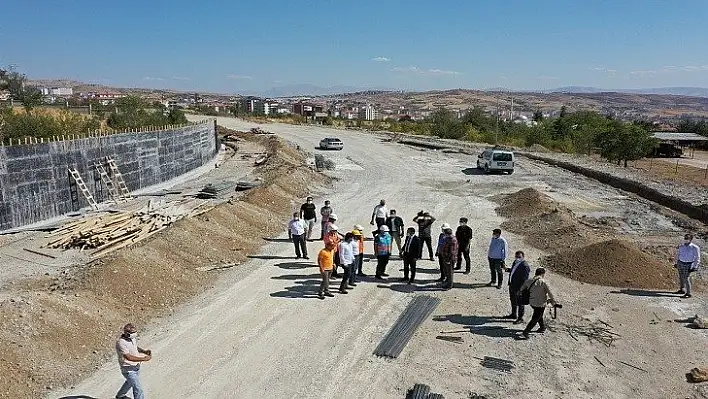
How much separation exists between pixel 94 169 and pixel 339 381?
16087 millimetres

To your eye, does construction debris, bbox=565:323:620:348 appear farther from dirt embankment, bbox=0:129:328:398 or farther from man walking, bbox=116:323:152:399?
dirt embankment, bbox=0:129:328:398

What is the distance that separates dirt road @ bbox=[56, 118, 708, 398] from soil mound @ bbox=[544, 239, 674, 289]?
535 mm

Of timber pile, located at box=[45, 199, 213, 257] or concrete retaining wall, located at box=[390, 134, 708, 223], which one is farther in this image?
concrete retaining wall, located at box=[390, 134, 708, 223]

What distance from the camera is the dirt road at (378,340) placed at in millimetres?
8211

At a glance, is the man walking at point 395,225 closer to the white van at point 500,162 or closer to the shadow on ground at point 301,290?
the shadow on ground at point 301,290

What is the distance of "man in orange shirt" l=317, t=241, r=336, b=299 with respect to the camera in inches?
440

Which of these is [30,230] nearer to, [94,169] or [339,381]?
[94,169]

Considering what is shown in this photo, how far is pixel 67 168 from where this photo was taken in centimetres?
1892

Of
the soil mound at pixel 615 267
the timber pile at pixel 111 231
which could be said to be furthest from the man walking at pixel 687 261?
the timber pile at pixel 111 231

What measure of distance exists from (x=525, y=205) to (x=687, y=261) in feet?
31.2

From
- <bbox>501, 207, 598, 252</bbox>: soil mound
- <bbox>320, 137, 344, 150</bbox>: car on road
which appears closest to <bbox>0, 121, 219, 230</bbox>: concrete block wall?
<bbox>501, 207, 598, 252</bbox>: soil mound

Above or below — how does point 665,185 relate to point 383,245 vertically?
below

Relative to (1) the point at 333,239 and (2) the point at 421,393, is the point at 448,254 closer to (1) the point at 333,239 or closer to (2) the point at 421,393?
(1) the point at 333,239

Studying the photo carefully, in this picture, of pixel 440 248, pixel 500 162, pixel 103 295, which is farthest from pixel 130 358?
pixel 500 162
